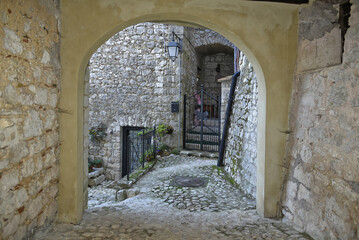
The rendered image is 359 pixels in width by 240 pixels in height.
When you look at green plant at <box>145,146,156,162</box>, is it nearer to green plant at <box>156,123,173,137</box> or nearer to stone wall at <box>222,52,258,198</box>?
green plant at <box>156,123,173,137</box>

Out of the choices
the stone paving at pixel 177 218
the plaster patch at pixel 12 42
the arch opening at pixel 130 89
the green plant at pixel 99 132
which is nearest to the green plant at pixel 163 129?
the arch opening at pixel 130 89

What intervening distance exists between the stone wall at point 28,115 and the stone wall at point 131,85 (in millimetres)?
4997

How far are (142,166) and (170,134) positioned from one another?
1951 millimetres

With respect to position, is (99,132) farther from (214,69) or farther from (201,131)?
(214,69)

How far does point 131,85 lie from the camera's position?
7.57 meters

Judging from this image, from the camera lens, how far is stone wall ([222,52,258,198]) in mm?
3848

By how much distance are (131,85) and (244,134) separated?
4309mm

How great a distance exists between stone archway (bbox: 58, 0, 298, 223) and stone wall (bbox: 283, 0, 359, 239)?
5.4 inches

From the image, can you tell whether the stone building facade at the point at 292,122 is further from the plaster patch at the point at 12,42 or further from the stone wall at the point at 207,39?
the stone wall at the point at 207,39

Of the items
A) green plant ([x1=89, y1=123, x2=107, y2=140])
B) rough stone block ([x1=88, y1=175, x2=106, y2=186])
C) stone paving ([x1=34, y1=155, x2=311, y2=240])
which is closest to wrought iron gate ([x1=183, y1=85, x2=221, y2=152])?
green plant ([x1=89, y1=123, x2=107, y2=140])

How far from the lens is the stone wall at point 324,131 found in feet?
6.25

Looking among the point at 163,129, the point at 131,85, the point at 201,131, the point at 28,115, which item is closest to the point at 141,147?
the point at 163,129

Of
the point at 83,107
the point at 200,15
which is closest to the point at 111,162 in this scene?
the point at 83,107

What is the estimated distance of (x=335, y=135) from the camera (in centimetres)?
209
